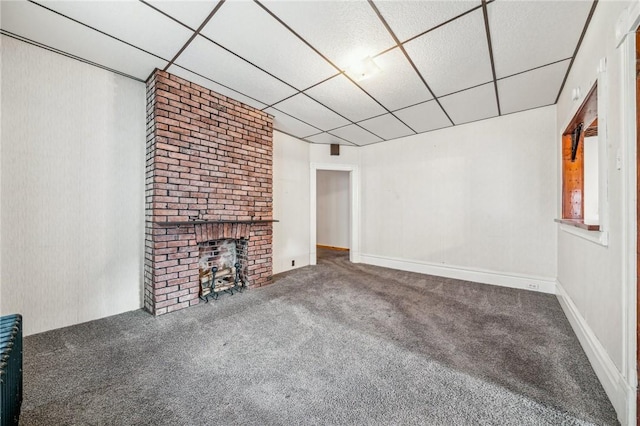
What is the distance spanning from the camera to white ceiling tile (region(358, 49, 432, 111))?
2.46m

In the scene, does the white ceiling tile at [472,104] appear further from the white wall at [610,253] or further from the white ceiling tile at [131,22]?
the white ceiling tile at [131,22]

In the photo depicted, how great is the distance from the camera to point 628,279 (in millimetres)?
1351

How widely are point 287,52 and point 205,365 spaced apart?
2716mm

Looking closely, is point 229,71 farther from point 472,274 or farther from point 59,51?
point 472,274

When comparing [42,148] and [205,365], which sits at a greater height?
[42,148]

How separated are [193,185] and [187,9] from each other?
5.60 ft

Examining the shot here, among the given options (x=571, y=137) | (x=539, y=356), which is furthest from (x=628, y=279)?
(x=571, y=137)

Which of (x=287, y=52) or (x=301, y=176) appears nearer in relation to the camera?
(x=287, y=52)

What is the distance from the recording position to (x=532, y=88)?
297cm

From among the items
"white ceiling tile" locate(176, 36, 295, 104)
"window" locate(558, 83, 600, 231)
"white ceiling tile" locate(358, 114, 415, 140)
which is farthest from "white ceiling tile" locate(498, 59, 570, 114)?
"white ceiling tile" locate(176, 36, 295, 104)

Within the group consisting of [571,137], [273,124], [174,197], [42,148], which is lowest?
[174,197]

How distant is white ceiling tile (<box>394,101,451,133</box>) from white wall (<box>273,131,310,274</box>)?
198cm

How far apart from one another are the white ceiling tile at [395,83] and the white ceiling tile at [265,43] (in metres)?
0.50

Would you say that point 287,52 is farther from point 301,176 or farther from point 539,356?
point 539,356
